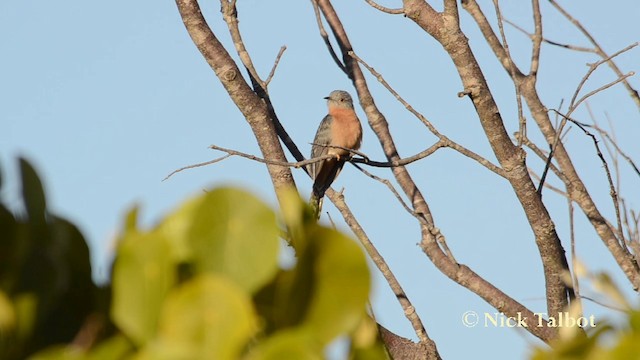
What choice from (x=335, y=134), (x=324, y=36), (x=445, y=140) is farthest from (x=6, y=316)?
(x=335, y=134)

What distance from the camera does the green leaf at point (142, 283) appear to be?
95 centimetres

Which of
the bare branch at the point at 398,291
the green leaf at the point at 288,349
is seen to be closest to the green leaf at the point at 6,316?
the green leaf at the point at 288,349

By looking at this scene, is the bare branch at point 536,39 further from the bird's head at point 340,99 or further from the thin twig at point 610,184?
the bird's head at point 340,99

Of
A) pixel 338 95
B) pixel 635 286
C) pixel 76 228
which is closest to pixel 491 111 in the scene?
pixel 635 286

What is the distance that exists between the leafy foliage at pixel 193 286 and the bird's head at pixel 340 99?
9743mm

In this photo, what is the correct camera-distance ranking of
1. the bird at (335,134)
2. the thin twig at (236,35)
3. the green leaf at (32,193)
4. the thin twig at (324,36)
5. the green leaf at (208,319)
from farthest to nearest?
1. the bird at (335,134)
2. the thin twig at (324,36)
3. the thin twig at (236,35)
4. the green leaf at (32,193)
5. the green leaf at (208,319)

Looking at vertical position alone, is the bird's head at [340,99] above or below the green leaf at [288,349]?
above

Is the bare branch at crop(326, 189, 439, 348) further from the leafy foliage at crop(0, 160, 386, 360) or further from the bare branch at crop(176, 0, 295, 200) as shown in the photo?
the leafy foliage at crop(0, 160, 386, 360)

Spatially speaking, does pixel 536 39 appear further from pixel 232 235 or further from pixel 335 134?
pixel 335 134

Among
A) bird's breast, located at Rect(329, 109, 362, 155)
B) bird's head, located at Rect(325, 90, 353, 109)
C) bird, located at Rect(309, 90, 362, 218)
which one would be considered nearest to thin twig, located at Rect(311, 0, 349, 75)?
bird, located at Rect(309, 90, 362, 218)

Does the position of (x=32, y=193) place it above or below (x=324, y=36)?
below

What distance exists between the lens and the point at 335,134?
9.95 meters

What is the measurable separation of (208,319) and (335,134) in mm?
9087

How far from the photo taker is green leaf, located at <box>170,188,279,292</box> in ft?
3.17
